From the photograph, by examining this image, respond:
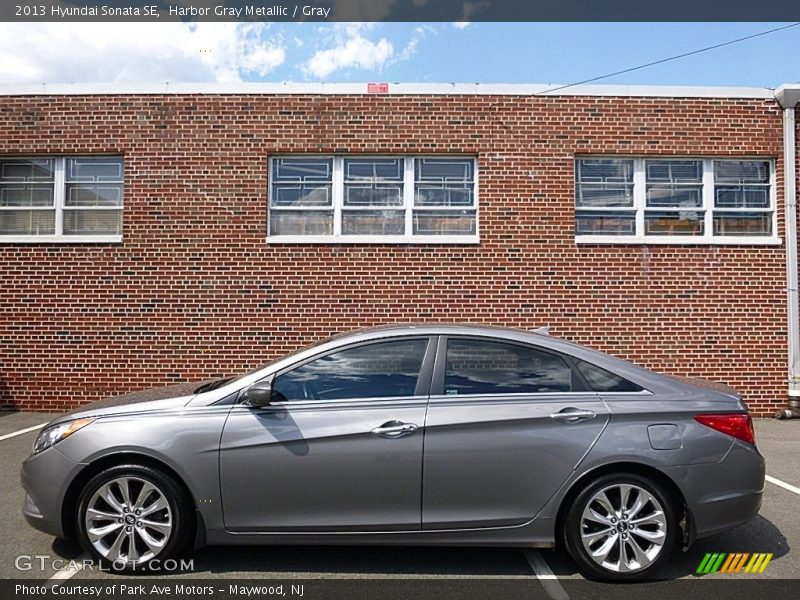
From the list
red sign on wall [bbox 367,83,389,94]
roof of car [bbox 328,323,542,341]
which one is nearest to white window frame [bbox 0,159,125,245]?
red sign on wall [bbox 367,83,389,94]

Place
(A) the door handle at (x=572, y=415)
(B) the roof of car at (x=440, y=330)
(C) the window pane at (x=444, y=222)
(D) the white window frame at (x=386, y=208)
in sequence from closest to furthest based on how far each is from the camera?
(A) the door handle at (x=572, y=415)
(B) the roof of car at (x=440, y=330)
(D) the white window frame at (x=386, y=208)
(C) the window pane at (x=444, y=222)

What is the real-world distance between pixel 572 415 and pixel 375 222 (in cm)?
599

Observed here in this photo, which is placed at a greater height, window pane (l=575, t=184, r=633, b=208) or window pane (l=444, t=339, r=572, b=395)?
window pane (l=575, t=184, r=633, b=208)

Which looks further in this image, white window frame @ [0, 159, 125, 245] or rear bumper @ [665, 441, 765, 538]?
white window frame @ [0, 159, 125, 245]

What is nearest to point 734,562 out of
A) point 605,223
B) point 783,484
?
point 783,484

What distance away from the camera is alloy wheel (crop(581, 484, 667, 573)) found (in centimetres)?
384

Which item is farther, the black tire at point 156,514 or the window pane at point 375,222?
the window pane at point 375,222

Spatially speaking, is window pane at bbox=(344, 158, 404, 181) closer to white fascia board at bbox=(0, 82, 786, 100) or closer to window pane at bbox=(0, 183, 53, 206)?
white fascia board at bbox=(0, 82, 786, 100)

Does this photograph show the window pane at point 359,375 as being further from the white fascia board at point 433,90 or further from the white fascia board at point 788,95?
the white fascia board at point 788,95

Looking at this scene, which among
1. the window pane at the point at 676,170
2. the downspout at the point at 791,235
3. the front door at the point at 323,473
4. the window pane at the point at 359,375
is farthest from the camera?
the window pane at the point at 676,170

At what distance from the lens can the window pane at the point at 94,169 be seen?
9.63 m

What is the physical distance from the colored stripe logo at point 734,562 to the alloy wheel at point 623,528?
451 millimetres

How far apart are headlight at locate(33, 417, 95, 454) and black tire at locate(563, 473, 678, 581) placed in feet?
9.66

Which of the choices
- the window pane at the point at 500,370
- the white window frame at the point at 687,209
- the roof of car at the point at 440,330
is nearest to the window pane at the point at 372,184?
the white window frame at the point at 687,209
